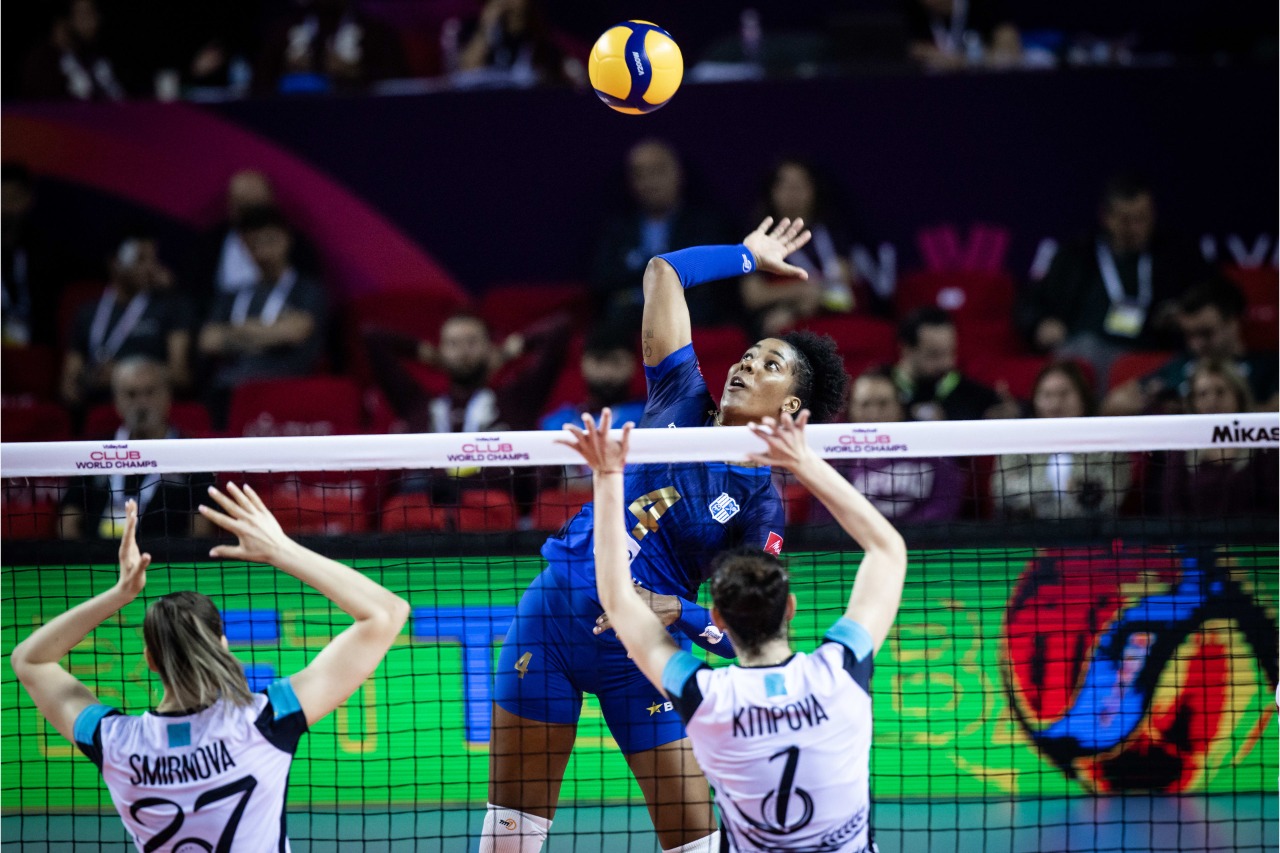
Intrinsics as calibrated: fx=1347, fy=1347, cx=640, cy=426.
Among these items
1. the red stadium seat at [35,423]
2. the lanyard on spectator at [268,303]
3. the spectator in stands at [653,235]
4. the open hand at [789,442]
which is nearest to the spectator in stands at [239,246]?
the lanyard on spectator at [268,303]

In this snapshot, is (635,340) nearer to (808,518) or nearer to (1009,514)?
(808,518)

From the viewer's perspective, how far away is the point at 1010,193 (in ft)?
34.7

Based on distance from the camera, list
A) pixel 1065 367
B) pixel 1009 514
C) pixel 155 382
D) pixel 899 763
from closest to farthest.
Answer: pixel 899 763, pixel 1009 514, pixel 1065 367, pixel 155 382

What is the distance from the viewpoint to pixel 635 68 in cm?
590

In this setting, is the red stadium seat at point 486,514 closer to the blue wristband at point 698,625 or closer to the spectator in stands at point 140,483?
the spectator in stands at point 140,483

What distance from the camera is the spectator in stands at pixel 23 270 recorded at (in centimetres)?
1066

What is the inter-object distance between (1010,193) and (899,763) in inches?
211

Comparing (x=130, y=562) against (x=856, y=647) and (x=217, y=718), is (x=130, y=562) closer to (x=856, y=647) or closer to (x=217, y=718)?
(x=217, y=718)

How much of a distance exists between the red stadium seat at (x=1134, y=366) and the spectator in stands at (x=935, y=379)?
36.2 inches

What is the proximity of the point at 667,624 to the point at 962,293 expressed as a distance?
19.9ft

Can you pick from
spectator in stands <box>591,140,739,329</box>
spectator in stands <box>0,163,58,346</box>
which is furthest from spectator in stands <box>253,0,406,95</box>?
spectator in stands <box>591,140,739,329</box>

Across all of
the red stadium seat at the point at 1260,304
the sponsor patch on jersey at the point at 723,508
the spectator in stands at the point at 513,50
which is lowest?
the sponsor patch on jersey at the point at 723,508

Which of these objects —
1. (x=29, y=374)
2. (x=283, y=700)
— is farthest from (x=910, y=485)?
(x=29, y=374)

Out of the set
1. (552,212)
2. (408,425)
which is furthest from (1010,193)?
(408,425)
